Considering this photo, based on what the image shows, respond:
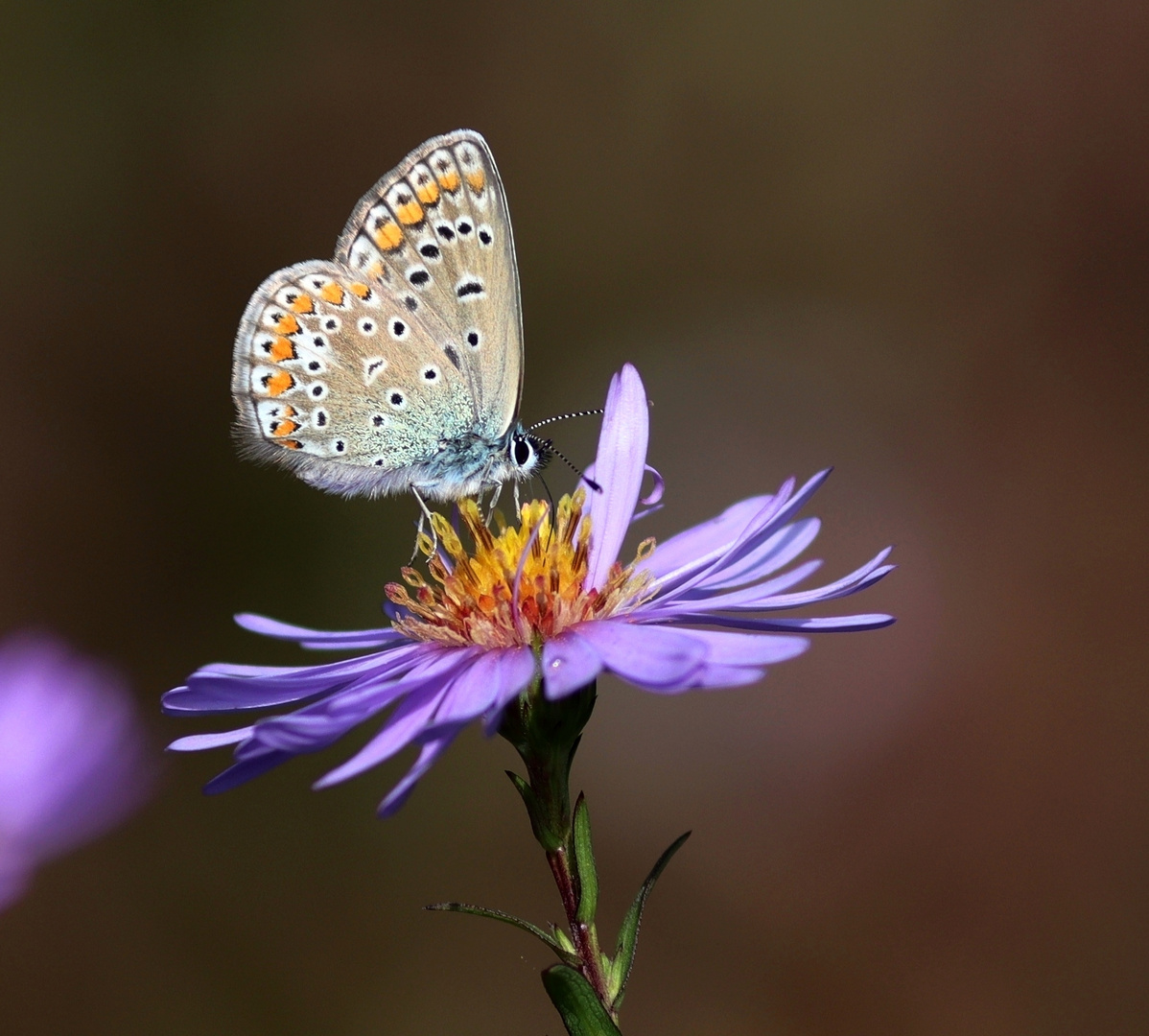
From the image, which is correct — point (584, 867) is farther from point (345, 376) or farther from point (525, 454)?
point (345, 376)

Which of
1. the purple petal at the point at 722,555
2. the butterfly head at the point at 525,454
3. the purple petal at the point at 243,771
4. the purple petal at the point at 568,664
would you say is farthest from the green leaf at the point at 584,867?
the butterfly head at the point at 525,454

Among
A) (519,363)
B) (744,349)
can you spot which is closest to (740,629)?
(519,363)

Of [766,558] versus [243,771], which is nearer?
[243,771]

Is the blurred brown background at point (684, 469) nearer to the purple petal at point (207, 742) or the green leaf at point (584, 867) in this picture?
the purple petal at point (207, 742)

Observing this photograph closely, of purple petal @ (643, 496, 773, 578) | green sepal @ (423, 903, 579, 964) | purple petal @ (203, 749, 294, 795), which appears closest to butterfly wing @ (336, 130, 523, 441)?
purple petal @ (643, 496, 773, 578)

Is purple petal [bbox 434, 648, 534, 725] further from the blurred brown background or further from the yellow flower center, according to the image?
the blurred brown background

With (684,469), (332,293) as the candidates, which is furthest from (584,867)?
(684,469)

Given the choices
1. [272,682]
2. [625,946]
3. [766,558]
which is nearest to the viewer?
[625,946]
